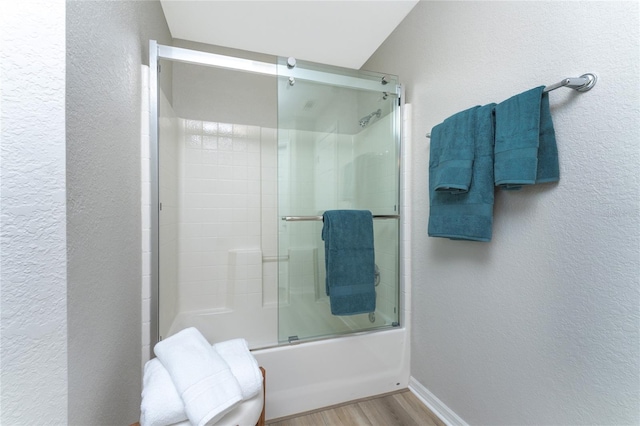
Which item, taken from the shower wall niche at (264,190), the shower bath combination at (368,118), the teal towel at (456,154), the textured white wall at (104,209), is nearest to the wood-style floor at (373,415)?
the shower wall niche at (264,190)

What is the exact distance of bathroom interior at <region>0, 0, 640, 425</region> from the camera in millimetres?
635

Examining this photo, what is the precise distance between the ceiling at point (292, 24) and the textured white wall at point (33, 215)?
124 cm

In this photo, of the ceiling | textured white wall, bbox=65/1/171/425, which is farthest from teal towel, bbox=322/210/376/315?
the ceiling

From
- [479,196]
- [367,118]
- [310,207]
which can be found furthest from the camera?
[367,118]

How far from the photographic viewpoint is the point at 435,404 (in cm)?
138

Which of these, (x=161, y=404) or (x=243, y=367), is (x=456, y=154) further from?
(x=161, y=404)

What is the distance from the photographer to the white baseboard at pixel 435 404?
1268 mm

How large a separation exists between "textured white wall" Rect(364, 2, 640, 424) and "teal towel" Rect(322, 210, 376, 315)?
14.2 inches

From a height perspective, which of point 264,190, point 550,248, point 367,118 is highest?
point 367,118

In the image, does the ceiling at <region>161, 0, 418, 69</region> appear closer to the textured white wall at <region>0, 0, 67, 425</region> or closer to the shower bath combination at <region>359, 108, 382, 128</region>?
the shower bath combination at <region>359, 108, 382, 128</region>

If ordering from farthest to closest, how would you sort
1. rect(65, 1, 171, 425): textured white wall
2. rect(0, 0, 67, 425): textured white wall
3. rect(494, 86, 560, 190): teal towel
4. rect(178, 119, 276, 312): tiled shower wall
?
rect(178, 119, 276, 312): tiled shower wall
rect(494, 86, 560, 190): teal towel
rect(65, 1, 171, 425): textured white wall
rect(0, 0, 67, 425): textured white wall

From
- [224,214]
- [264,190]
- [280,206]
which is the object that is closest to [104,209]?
[280,206]

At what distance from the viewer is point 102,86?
2.78 ft

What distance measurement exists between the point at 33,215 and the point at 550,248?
155 centimetres
